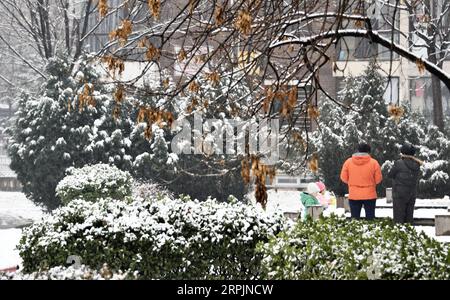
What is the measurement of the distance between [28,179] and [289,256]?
21.0 metres

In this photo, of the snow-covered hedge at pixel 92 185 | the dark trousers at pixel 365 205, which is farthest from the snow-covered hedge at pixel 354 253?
the snow-covered hedge at pixel 92 185

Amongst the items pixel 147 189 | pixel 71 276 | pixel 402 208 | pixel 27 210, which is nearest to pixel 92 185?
pixel 147 189

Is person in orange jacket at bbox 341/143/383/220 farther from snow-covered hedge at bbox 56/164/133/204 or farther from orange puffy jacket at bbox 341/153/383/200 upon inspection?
snow-covered hedge at bbox 56/164/133/204

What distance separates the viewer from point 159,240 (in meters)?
11.1

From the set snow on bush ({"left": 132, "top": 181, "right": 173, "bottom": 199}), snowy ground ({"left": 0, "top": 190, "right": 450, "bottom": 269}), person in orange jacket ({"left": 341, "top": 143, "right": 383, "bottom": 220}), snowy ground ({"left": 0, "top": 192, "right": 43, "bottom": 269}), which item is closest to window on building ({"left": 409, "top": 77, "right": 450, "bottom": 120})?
snowy ground ({"left": 0, "top": 190, "right": 450, "bottom": 269})

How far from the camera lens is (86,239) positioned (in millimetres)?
11102

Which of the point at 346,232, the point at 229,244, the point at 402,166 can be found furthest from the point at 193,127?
the point at 346,232

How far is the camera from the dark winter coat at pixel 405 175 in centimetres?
1797

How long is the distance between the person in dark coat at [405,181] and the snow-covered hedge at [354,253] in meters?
7.92

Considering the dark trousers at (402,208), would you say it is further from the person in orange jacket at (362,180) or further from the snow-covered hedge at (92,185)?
the snow-covered hedge at (92,185)

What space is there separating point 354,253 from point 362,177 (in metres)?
10.1

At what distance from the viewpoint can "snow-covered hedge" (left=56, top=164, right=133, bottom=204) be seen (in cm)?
2361

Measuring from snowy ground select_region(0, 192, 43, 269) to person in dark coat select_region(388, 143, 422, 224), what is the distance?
264 inches
